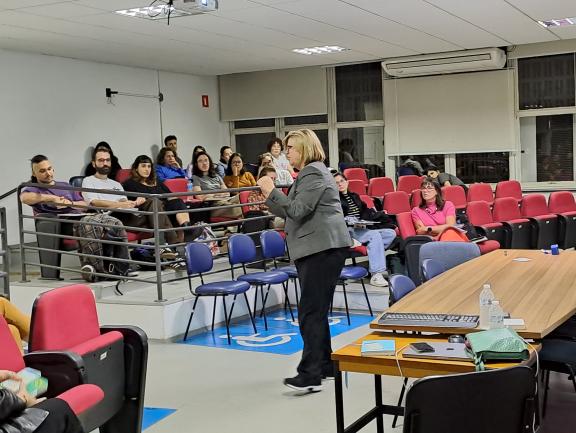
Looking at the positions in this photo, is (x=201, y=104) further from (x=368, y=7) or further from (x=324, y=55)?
(x=368, y=7)

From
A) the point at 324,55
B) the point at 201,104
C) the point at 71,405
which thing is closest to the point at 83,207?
the point at 71,405

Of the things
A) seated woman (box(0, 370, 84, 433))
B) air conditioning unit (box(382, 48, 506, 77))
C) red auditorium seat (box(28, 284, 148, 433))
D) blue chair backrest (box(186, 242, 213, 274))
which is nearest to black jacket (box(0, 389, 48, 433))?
seated woman (box(0, 370, 84, 433))

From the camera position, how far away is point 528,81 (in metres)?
11.8

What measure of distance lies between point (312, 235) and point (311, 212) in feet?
0.44

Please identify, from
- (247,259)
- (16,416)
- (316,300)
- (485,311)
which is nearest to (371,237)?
(247,259)

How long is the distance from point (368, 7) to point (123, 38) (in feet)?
10.0

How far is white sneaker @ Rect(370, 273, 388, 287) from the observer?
288 inches

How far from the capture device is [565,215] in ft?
30.8

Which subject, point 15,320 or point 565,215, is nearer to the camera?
point 15,320

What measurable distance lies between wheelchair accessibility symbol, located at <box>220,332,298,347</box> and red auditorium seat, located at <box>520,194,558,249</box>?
388cm

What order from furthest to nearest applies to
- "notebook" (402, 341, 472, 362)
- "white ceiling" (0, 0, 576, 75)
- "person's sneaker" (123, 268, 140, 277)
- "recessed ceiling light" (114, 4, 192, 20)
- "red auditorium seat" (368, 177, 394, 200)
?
"red auditorium seat" (368, 177, 394, 200) → "white ceiling" (0, 0, 576, 75) → "person's sneaker" (123, 268, 140, 277) → "recessed ceiling light" (114, 4, 192, 20) → "notebook" (402, 341, 472, 362)

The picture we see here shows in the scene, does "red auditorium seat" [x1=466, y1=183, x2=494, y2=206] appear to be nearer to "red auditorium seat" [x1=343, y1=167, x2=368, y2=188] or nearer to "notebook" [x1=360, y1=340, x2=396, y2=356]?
"red auditorium seat" [x1=343, y1=167, x2=368, y2=188]

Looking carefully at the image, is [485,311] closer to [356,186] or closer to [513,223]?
[513,223]

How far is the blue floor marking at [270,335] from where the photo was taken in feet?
19.6
